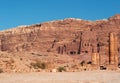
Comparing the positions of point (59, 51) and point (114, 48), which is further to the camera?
point (59, 51)

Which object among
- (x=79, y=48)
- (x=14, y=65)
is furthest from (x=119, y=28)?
(x=14, y=65)

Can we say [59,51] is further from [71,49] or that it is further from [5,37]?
[5,37]

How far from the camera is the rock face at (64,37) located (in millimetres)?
114625

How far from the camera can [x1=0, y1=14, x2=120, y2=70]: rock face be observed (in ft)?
376

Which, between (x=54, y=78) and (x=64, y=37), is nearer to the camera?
(x=54, y=78)

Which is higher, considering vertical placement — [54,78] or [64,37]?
[64,37]

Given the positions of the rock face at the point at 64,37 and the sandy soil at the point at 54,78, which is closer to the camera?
the sandy soil at the point at 54,78

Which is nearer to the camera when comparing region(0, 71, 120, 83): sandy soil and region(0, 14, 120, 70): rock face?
region(0, 71, 120, 83): sandy soil

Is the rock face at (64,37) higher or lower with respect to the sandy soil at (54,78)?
higher

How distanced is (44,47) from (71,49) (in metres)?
→ 14.2

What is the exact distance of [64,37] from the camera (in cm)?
12662

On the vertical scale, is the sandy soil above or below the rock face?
below

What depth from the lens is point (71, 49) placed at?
Result: 378ft

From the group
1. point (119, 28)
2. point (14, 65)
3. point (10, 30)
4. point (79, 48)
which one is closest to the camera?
point (14, 65)
